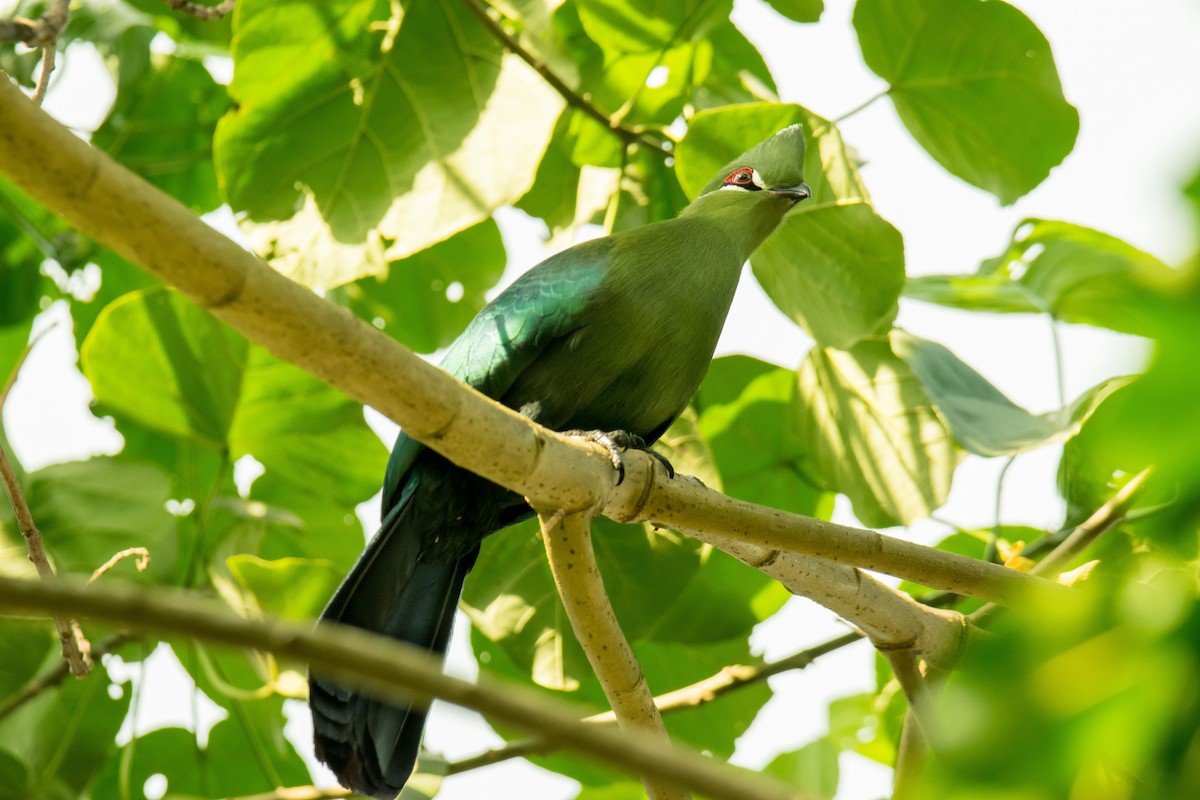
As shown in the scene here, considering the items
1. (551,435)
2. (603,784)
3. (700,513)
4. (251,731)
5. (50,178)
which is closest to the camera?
(50,178)

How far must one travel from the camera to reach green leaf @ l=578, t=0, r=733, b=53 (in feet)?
9.65

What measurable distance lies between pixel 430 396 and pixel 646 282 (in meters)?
1.30

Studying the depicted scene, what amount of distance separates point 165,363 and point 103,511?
41cm

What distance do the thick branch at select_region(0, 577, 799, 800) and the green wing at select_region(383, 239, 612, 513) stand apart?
1.86 metres

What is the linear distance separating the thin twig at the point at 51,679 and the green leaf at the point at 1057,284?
2261 mm

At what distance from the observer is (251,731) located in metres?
3.07

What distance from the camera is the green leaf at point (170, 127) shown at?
3.44 metres

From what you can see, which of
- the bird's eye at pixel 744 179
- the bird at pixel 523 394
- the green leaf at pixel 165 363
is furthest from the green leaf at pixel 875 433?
the green leaf at pixel 165 363

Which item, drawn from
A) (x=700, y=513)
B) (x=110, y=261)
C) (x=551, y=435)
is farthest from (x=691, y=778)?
(x=110, y=261)

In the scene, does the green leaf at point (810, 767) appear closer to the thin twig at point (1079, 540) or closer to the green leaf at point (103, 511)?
the thin twig at point (1079, 540)

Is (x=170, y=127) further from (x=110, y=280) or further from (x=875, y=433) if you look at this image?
(x=875, y=433)

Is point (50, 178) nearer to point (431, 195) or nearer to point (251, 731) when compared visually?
point (431, 195)

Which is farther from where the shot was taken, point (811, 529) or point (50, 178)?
point (811, 529)

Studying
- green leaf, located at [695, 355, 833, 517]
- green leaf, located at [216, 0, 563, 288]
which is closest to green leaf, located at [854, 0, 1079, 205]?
green leaf, located at [695, 355, 833, 517]
